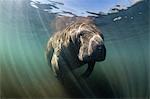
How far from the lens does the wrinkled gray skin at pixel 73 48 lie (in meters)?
2.51

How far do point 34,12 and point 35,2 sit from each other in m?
0.07

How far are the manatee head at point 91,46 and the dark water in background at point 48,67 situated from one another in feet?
0.28

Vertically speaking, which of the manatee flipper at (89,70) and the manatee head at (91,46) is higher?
the manatee head at (91,46)

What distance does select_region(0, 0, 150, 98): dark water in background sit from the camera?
258 centimetres

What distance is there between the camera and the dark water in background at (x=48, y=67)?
2576mm

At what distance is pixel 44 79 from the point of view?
8.76 ft

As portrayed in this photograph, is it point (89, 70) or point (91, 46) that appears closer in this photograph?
point (91, 46)

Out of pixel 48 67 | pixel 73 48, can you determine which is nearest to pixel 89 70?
pixel 73 48

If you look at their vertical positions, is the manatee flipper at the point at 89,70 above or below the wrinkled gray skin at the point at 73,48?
below

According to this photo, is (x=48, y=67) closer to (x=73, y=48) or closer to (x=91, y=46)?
(x=73, y=48)

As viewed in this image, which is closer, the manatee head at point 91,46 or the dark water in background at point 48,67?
the manatee head at point 91,46

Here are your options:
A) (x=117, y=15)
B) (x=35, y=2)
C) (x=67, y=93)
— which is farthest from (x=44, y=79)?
(x=117, y=15)

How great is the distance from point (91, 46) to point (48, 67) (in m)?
0.42

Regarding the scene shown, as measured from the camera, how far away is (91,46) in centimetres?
244
